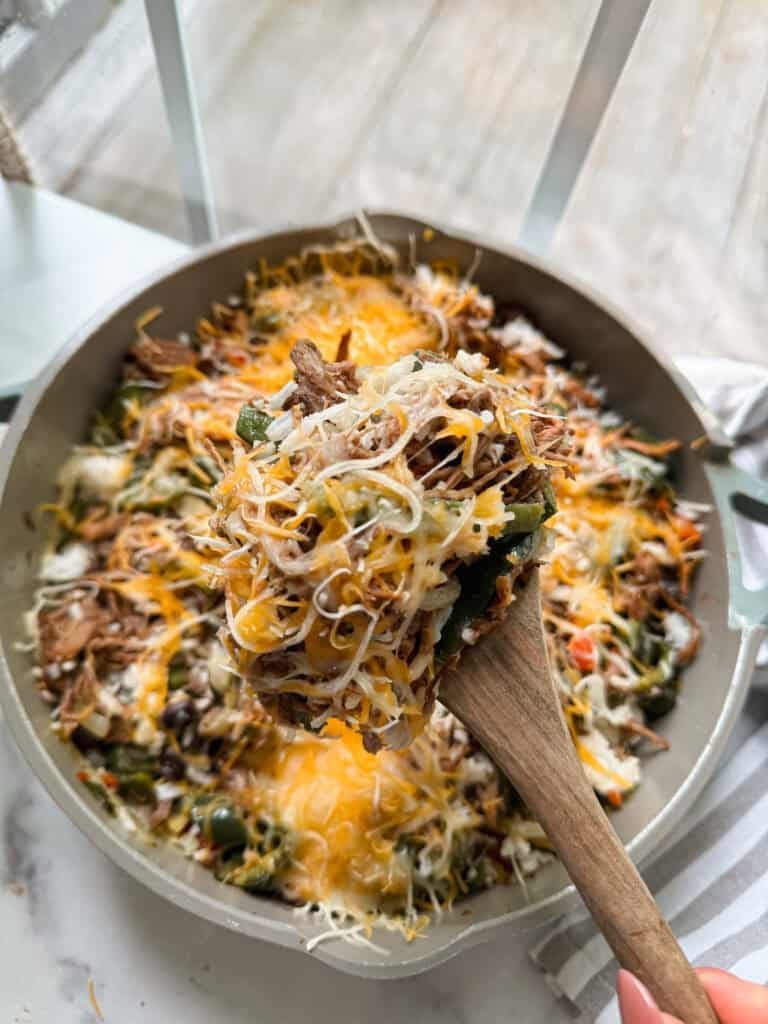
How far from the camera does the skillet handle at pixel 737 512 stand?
1.02 metres

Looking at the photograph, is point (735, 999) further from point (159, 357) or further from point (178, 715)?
point (159, 357)

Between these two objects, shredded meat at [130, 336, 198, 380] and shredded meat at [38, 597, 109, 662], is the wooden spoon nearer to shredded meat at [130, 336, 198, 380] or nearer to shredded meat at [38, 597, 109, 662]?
shredded meat at [38, 597, 109, 662]

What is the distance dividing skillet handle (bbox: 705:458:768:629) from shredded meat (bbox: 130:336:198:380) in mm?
675

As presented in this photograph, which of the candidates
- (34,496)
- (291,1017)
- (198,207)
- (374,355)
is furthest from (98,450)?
(291,1017)

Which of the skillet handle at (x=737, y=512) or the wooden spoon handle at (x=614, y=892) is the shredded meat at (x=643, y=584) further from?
the wooden spoon handle at (x=614, y=892)

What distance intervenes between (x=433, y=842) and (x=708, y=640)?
0.40m

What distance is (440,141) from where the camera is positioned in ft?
5.70

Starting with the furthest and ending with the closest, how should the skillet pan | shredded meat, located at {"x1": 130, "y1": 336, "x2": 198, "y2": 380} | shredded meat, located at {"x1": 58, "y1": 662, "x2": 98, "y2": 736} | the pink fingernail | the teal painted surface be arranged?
the teal painted surface < shredded meat, located at {"x1": 130, "y1": 336, "x2": 198, "y2": 380} < shredded meat, located at {"x1": 58, "y1": 662, "x2": 98, "y2": 736} < the skillet pan < the pink fingernail

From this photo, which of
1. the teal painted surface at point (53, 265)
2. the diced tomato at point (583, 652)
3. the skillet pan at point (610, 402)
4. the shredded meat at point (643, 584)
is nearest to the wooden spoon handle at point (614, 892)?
the skillet pan at point (610, 402)

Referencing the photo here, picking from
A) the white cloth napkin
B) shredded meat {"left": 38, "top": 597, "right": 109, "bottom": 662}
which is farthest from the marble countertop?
shredded meat {"left": 38, "top": 597, "right": 109, "bottom": 662}

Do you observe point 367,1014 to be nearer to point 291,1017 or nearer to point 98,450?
point 291,1017

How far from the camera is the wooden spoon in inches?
30.6

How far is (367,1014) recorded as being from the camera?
985 mm

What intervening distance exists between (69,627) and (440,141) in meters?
1.22
